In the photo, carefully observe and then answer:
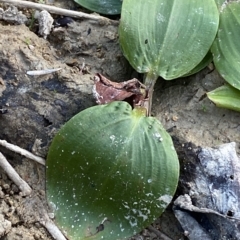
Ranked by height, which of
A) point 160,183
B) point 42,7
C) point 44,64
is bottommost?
point 160,183

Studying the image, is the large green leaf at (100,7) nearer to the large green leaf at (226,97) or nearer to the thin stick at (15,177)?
the large green leaf at (226,97)

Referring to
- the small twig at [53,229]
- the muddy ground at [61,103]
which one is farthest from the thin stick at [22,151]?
the small twig at [53,229]

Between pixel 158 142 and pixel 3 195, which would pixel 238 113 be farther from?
pixel 3 195

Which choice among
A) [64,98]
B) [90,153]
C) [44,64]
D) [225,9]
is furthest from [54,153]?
[225,9]

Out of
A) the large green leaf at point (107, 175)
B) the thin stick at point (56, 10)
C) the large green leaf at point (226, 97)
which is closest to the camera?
the large green leaf at point (107, 175)

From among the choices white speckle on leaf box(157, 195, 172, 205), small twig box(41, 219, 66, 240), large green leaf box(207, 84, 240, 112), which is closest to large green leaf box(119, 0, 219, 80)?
large green leaf box(207, 84, 240, 112)

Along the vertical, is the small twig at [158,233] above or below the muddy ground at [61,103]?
below

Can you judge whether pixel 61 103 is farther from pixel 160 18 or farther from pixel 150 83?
pixel 160 18
